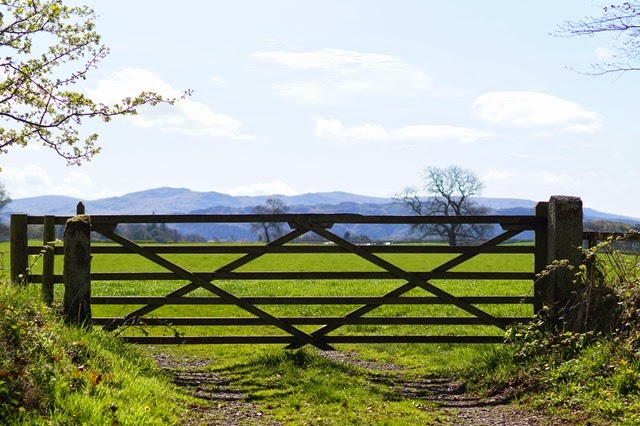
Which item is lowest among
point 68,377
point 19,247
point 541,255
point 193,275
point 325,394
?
point 325,394

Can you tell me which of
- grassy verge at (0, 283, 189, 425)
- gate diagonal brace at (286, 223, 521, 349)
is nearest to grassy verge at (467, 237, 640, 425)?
gate diagonal brace at (286, 223, 521, 349)

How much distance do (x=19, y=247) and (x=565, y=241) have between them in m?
8.89

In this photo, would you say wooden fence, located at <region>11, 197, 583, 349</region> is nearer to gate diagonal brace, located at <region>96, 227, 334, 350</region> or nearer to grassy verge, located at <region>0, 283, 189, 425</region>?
gate diagonal brace, located at <region>96, 227, 334, 350</region>

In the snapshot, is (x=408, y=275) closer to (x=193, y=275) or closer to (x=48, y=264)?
(x=193, y=275)

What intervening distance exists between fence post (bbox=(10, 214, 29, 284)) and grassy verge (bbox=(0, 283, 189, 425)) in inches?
62.3

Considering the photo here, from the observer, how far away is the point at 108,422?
6.18 metres

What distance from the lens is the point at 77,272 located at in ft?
32.1

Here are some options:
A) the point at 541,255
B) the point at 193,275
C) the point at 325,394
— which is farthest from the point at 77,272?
the point at 541,255

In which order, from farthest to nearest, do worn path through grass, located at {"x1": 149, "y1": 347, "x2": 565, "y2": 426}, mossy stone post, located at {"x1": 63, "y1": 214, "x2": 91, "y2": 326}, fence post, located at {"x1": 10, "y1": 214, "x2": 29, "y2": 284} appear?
fence post, located at {"x1": 10, "y1": 214, "x2": 29, "y2": 284}, mossy stone post, located at {"x1": 63, "y1": 214, "x2": 91, "y2": 326}, worn path through grass, located at {"x1": 149, "y1": 347, "x2": 565, "y2": 426}

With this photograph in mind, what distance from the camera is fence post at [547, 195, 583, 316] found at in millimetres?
10148

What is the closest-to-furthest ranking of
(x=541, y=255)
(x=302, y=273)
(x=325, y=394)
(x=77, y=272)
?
(x=325, y=394), (x=77, y=272), (x=302, y=273), (x=541, y=255)

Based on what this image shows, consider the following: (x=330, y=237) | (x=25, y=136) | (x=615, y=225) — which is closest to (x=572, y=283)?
(x=330, y=237)

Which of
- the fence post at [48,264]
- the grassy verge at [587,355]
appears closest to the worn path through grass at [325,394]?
the grassy verge at [587,355]

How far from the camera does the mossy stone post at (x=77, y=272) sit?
382 inches
